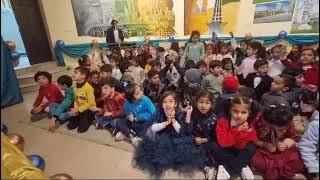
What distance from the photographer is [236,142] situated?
3.22 feet

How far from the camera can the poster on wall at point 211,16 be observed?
7.06 ft

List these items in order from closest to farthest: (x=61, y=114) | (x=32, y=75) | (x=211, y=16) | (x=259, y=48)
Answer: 1. (x=259, y=48)
2. (x=61, y=114)
3. (x=32, y=75)
4. (x=211, y=16)

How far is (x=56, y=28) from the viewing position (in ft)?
8.84

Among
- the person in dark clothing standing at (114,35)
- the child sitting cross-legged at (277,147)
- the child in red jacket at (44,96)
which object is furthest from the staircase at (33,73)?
the child sitting cross-legged at (277,147)

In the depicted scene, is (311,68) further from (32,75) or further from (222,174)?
(32,75)

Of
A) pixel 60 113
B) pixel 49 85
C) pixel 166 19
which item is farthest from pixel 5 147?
pixel 166 19

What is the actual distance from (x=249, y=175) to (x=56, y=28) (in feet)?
8.61

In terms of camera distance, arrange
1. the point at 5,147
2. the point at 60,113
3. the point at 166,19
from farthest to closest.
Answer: the point at 166,19
the point at 60,113
the point at 5,147

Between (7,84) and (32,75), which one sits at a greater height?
(7,84)

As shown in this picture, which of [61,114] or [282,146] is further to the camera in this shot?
[61,114]

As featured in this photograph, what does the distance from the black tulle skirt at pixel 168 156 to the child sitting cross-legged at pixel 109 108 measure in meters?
0.40

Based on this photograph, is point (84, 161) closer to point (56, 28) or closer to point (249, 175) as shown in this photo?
point (249, 175)

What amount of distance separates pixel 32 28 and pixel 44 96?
151 cm

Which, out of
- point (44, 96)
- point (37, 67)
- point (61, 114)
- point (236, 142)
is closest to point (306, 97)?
point (236, 142)
